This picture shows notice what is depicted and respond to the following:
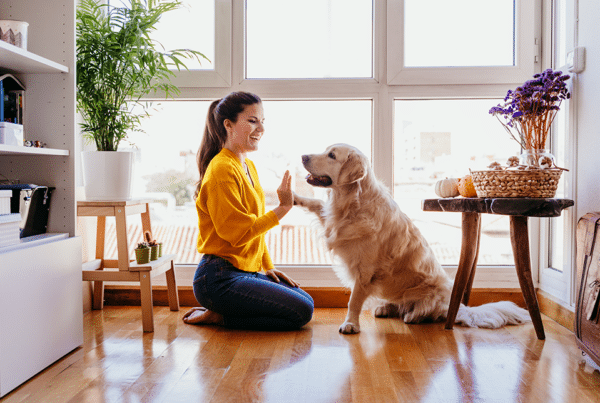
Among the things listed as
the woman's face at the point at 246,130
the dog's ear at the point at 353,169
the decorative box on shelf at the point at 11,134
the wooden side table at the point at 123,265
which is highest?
the woman's face at the point at 246,130

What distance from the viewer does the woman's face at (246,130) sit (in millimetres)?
2328

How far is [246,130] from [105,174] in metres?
0.76

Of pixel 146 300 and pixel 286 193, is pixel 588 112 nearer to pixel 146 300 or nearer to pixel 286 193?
pixel 286 193

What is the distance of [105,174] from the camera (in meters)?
2.41

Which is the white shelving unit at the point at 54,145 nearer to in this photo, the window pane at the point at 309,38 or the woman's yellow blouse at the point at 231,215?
the woman's yellow blouse at the point at 231,215

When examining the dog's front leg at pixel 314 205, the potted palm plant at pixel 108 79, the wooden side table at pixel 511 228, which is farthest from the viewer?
the dog's front leg at pixel 314 205

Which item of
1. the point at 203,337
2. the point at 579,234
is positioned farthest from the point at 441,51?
the point at 203,337

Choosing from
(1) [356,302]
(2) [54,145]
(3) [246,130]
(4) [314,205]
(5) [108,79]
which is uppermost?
(5) [108,79]

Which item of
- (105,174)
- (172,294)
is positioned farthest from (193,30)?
(172,294)

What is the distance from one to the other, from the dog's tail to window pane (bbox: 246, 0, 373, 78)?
1472mm

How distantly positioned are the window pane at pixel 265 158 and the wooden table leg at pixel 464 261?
86 centimetres

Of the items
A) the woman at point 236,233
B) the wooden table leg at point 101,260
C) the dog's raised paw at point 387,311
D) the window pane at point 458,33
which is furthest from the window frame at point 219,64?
the dog's raised paw at point 387,311

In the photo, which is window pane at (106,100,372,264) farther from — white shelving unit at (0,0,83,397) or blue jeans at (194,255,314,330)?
white shelving unit at (0,0,83,397)

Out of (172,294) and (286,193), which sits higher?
(286,193)
